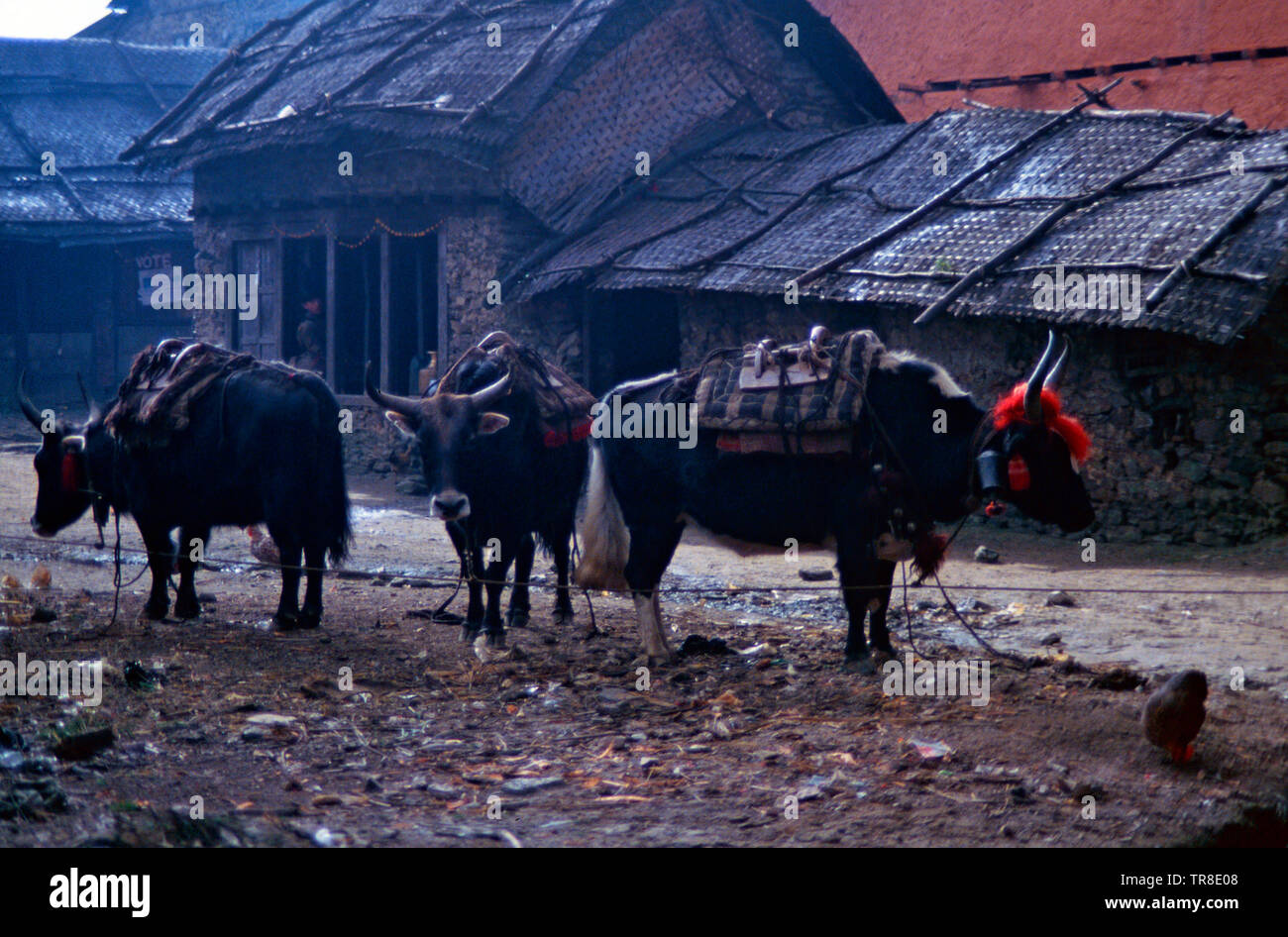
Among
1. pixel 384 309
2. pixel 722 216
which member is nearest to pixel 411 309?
pixel 384 309

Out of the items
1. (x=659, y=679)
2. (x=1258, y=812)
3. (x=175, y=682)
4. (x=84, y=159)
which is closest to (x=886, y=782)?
(x=1258, y=812)

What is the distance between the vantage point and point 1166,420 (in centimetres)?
923

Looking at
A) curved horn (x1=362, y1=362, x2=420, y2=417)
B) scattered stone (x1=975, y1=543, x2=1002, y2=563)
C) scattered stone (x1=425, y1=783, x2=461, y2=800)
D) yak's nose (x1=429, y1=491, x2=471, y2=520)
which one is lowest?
scattered stone (x1=425, y1=783, x2=461, y2=800)

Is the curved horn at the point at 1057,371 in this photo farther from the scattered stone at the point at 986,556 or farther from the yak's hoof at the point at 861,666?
the scattered stone at the point at 986,556

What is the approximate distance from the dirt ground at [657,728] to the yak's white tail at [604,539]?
1.26 feet

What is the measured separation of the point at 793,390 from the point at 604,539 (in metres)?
1.31

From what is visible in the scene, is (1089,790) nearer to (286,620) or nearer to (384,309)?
(286,620)

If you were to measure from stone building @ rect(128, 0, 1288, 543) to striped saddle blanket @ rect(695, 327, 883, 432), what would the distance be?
3357mm

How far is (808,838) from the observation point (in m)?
4.00

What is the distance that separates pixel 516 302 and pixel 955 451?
26.1 ft

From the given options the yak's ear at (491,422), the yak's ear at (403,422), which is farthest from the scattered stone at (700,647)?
the yak's ear at (403,422)

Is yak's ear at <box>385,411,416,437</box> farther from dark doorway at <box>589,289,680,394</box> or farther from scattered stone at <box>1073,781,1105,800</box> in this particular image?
dark doorway at <box>589,289,680,394</box>

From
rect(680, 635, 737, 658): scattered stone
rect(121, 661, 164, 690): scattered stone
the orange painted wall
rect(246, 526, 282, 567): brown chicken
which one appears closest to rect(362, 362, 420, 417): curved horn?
rect(121, 661, 164, 690): scattered stone

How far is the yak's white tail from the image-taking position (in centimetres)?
671
